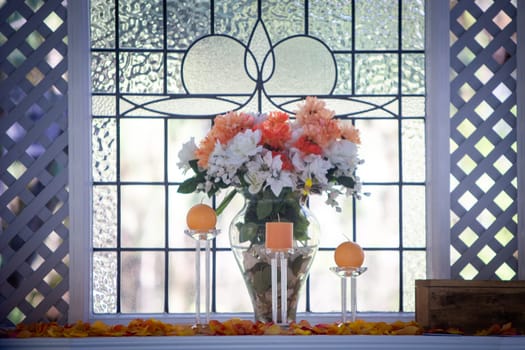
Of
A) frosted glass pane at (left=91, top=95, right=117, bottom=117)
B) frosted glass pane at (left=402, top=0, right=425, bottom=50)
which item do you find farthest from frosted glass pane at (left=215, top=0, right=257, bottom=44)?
frosted glass pane at (left=402, top=0, right=425, bottom=50)

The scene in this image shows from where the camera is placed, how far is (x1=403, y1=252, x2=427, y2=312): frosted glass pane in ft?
10.3

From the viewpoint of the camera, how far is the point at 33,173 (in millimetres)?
3014

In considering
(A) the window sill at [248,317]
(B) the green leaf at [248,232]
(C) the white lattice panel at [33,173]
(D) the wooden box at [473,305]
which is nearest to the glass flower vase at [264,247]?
(B) the green leaf at [248,232]

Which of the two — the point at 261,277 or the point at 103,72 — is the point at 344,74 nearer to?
the point at 103,72

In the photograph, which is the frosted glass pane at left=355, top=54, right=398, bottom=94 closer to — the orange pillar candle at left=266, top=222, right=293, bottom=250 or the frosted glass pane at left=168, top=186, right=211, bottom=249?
the frosted glass pane at left=168, top=186, right=211, bottom=249

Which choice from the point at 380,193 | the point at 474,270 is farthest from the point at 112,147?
the point at 474,270

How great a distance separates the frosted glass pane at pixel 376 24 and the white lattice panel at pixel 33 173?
118 cm

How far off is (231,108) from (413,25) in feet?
2.68

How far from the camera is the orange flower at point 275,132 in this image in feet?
6.86

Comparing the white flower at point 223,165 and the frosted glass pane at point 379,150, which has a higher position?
the frosted glass pane at point 379,150

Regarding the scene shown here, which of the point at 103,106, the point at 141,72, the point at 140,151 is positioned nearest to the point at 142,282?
the point at 140,151

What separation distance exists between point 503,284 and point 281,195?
0.68 meters

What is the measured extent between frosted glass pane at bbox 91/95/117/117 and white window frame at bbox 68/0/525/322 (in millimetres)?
64

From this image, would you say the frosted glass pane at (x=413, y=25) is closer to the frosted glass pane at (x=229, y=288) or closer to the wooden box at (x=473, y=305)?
the frosted glass pane at (x=229, y=288)
